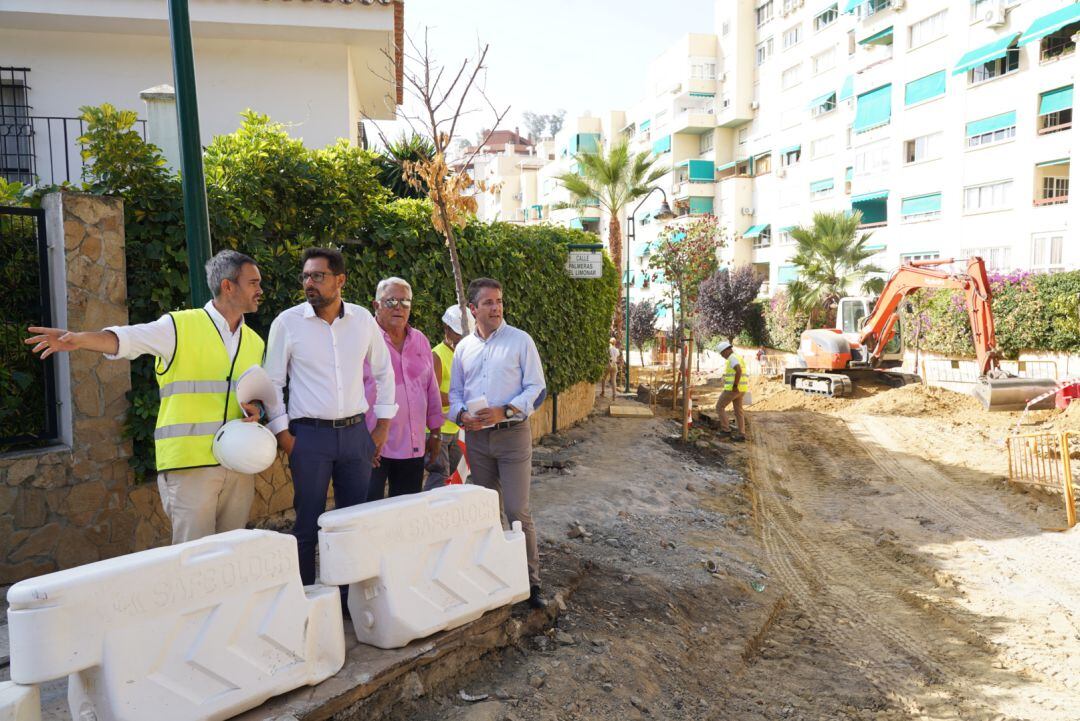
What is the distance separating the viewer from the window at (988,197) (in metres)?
26.0

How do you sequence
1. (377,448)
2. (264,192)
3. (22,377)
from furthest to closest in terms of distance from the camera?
(264,192) < (22,377) < (377,448)

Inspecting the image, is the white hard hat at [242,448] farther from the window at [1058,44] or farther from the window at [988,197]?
the window at [988,197]

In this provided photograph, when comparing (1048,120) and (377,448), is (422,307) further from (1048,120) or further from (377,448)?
(1048,120)

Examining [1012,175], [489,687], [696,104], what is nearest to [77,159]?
[489,687]

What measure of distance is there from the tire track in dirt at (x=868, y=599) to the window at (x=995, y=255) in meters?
16.8

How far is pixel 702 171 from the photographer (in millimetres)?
44156

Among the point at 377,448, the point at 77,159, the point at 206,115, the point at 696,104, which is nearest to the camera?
the point at 377,448

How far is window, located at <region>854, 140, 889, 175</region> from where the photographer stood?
3145 centimetres

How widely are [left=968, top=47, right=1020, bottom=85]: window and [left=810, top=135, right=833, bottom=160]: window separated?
7.98m

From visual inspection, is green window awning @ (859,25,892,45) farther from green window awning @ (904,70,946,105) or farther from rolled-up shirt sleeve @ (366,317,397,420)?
rolled-up shirt sleeve @ (366,317,397,420)

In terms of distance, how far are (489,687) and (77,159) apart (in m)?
9.84

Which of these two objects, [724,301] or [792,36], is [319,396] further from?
[792,36]

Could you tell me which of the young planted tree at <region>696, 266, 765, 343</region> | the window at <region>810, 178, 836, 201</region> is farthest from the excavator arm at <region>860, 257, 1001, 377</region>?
the window at <region>810, 178, 836, 201</region>

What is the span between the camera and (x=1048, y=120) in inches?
979
